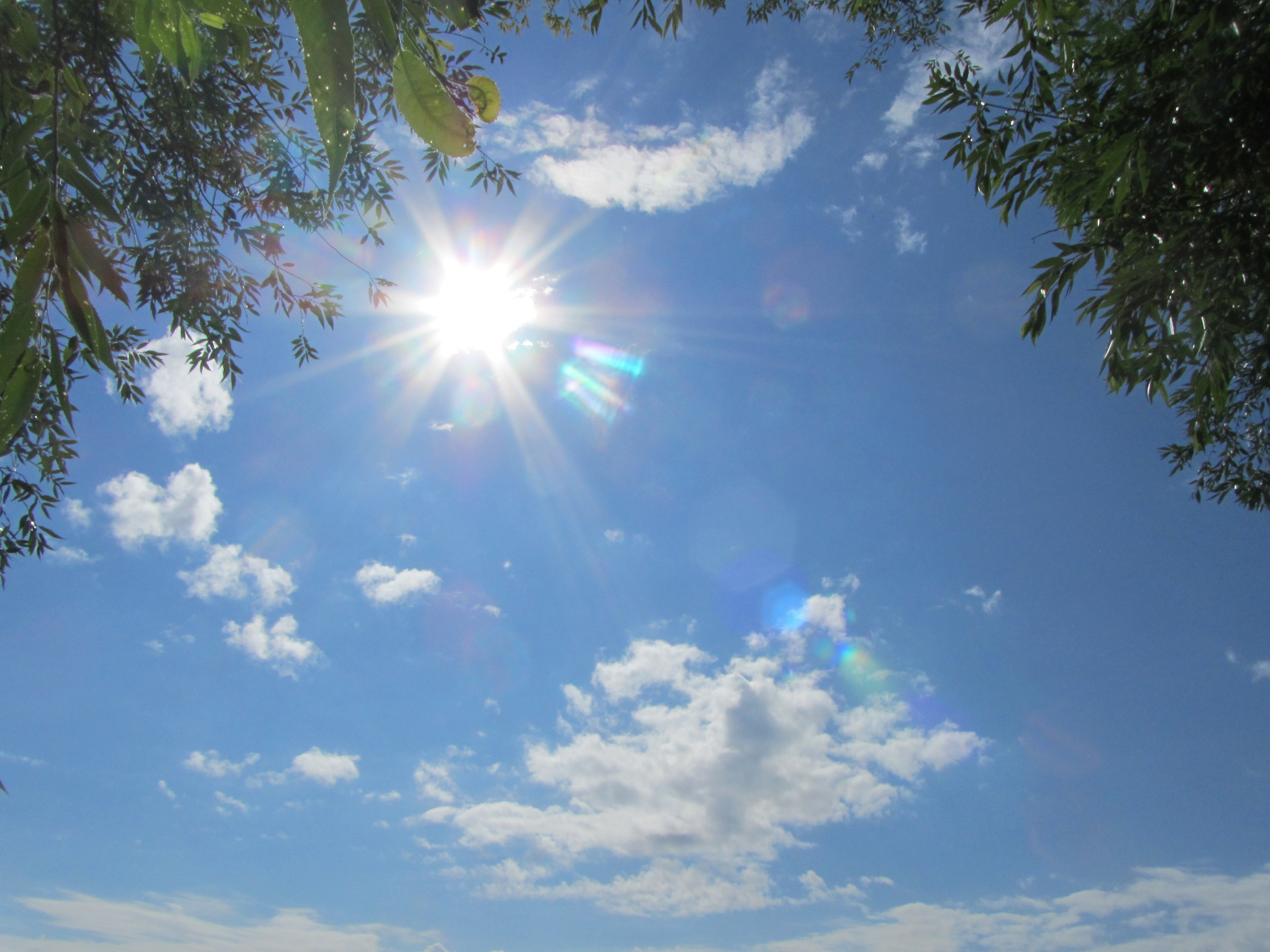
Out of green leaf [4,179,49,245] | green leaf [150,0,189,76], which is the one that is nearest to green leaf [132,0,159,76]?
green leaf [150,0,189,76]

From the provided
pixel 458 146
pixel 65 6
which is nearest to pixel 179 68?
pixel 458 146

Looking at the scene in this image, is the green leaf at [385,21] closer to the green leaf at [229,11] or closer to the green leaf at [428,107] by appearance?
the green leaf at [428,107]

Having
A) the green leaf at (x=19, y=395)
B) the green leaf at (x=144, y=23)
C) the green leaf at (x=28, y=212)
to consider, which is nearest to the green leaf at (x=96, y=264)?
the green leaf at (x=28, y=212)

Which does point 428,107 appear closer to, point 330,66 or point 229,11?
point 330,66

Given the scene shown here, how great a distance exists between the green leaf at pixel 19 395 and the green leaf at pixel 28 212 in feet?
0.65

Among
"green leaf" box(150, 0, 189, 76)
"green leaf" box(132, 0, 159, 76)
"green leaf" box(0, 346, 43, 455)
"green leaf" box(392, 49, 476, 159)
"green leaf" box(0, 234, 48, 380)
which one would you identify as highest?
"green leaf" box(150, 0, 189, 76)

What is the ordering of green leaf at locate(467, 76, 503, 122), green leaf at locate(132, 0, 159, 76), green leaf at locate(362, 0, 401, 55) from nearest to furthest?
green leaf at locate(362, 0, 401, 55)
green leaf at locate(132, 0, 159, 76)
green leaf at locate(467, 76, 503, 122)

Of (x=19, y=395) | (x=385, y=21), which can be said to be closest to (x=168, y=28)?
(x=385, y=21)

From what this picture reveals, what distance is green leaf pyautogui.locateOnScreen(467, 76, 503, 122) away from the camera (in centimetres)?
104

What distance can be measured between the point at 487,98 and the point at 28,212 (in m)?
0.67

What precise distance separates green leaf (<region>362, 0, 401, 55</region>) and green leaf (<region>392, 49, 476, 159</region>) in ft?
0.06

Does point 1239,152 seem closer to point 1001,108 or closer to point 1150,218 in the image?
point 1150,218

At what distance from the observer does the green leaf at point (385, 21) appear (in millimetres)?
748

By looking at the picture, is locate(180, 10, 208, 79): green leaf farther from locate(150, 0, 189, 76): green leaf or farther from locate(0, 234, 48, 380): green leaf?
locate(0, 234, 48, 380): green leaf
